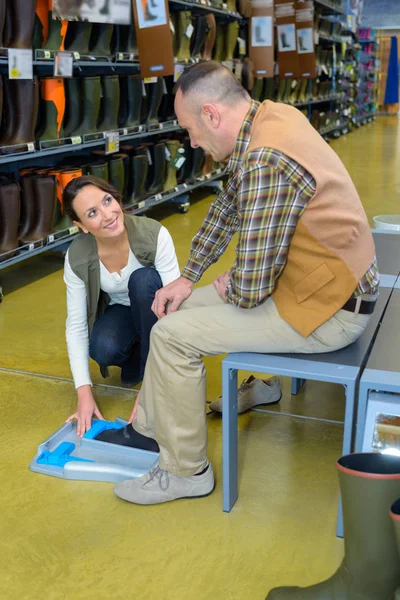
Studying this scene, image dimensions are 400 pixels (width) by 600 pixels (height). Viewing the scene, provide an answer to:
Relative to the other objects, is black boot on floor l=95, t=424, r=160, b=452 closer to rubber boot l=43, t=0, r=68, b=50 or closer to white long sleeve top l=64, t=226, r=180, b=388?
white long sleeve top l=64, t=226, r=180, b=388

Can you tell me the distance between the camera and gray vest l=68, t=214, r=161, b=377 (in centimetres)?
220

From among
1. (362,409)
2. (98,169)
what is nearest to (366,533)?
(362,409)

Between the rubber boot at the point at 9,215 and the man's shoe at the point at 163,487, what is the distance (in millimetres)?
2054

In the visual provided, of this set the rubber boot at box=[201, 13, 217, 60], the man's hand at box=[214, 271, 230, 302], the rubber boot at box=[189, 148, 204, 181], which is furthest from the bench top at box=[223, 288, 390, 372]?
the rubber boot at box=[201, 13, 217, 60]

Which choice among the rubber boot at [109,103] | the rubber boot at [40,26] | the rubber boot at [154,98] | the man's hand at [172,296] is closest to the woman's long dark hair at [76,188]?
the man's hand at [172,296]

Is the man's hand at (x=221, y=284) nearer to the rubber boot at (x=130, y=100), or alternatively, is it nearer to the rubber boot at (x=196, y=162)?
the rubber boot at (x=130, y=100)

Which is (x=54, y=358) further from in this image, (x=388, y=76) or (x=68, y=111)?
(x=388, y=76)

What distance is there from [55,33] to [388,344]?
9.83ft

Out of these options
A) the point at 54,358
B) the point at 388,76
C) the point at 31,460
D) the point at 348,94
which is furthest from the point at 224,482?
the point at 388,76

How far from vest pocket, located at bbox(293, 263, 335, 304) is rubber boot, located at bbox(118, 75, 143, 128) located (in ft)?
11.5

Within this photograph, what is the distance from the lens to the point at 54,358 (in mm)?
2895

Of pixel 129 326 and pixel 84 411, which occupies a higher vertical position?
pixel 129 326

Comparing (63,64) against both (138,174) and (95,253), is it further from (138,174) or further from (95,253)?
(95,253)

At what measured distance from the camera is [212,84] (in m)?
1.66
